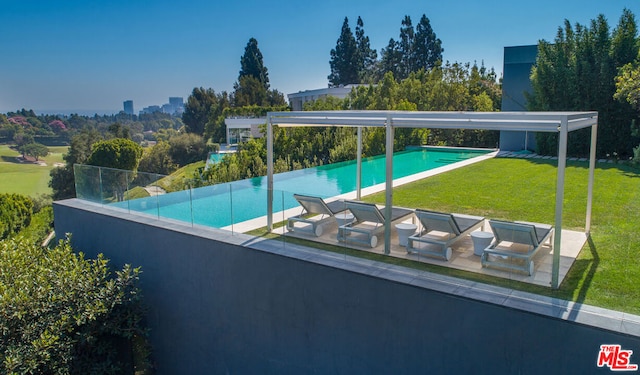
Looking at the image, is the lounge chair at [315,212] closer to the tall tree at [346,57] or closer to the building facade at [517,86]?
the building facade at [517,86]

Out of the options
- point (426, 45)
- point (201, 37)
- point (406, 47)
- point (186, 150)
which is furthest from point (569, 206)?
point (201, 37)

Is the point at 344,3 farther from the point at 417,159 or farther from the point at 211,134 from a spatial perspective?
the point at 417,159

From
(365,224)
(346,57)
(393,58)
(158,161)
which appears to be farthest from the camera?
(346,57)

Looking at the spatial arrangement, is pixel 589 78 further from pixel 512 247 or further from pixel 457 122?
pixel 512 247

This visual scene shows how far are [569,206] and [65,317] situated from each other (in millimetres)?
9543

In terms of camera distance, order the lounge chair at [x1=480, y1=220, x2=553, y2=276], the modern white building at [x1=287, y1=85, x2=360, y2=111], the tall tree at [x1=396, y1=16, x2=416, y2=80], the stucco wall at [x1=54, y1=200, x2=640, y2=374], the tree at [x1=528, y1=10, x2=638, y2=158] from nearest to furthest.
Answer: the stucco wall at [x1=54, y1=200, x2=640, y2=374] < the lounge chair at [x1=480, y1=220, x2=553, y2=276] < the tree at [x1=528, y1=10, x2=638, y2=158] < the modern white building at [x1=287, y1=85, x2=360, y2=111] < the tall tree at [x1=396, y1=16, x2=416, y2=80]

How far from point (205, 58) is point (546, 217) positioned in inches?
3835

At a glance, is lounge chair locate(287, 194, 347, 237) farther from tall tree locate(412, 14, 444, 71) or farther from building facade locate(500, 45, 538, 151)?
tall tree locate(412, 14, 444, 71)

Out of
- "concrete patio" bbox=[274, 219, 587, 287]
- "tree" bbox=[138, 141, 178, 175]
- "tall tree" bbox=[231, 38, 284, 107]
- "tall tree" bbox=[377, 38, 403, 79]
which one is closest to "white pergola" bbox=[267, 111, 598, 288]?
"concrete patio" bbox=[274, 219, 587, 287]

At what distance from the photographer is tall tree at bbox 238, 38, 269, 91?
65.2 metres

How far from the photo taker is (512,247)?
6117 mm

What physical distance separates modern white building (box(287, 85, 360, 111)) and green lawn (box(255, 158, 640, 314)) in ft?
94.8

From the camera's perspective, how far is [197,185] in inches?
357

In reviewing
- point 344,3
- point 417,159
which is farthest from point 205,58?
point 417,159
